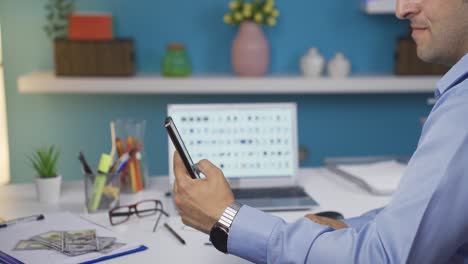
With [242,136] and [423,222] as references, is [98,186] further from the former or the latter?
[423,222]

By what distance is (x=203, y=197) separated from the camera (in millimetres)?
1132

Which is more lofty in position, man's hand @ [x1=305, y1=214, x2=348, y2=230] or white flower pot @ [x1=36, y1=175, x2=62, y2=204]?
man's hand @ [x1=305, y1=214, x2=348, y2=230]

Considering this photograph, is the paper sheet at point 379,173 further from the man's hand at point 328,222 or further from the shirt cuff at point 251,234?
the shirt cuff at point 251,234

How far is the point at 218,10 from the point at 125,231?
1.66m

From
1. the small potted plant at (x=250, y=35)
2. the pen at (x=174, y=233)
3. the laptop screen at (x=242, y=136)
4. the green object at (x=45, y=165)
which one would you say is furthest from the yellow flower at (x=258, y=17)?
the pen at (x=174, y=233)

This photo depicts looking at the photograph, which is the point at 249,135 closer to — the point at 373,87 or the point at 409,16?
the point at 409,16

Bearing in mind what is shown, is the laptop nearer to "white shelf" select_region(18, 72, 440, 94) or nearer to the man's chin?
the man's chin

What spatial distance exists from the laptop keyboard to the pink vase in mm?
1121

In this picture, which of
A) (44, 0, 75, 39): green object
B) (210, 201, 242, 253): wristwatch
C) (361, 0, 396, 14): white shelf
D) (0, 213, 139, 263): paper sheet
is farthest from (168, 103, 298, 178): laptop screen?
(44, 0, 75, 39): green object

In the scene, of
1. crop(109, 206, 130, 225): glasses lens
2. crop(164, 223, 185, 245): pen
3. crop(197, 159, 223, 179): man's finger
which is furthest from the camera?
crop(109, 206, 130, 225): glasses lens

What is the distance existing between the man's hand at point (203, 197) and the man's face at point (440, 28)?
409mm

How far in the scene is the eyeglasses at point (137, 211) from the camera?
1545 mm

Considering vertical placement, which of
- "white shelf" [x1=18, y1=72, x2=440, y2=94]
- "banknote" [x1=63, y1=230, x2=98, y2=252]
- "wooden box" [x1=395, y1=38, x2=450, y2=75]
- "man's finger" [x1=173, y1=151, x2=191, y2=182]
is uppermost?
"wooden box" [x1=395, y1=38, x2=450, y2=75]

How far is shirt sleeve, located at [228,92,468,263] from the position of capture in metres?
0.92
